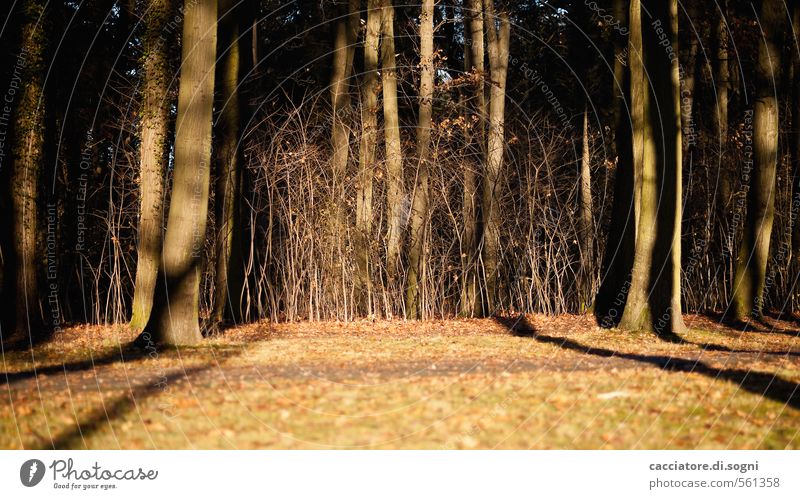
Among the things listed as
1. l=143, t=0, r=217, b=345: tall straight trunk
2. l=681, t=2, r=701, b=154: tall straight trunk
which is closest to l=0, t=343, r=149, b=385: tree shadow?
l=143, t=0, r=217, b=345: tall straight trunk

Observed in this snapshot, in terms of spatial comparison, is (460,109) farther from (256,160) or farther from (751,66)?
(751,66)

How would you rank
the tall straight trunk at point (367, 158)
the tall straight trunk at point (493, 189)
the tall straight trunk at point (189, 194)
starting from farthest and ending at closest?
1. the tall straight trunk at point (493, 189)
2. the tall straight trunk at point (367, 158)
3. the tall straight trunk at point (189, 194)

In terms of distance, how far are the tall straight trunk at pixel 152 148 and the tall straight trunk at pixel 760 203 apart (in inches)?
436

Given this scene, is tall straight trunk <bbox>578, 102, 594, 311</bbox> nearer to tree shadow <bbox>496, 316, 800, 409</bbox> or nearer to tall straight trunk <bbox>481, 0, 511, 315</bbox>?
tall straight trunk <bbox>481, 0, 511, 315</bbox>

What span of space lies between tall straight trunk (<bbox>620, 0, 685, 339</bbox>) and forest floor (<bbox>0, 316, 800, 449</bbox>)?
173cm

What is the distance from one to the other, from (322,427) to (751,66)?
18716 millimetres

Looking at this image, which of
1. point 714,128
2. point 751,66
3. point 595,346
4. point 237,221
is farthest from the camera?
point 751,66

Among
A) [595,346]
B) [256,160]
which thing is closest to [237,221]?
[256,160]

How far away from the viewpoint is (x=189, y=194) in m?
12.0

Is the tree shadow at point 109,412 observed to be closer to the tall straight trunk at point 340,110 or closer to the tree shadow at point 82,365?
the tree shadow at point 82,365

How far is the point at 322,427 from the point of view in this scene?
6902 mm

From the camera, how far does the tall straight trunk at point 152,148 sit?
1401 centimetres

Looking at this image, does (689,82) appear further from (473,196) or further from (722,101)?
(473,196)

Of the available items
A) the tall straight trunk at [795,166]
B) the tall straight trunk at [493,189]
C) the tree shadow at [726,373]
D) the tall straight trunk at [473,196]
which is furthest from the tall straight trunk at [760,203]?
the tree shadow at [726,373]
